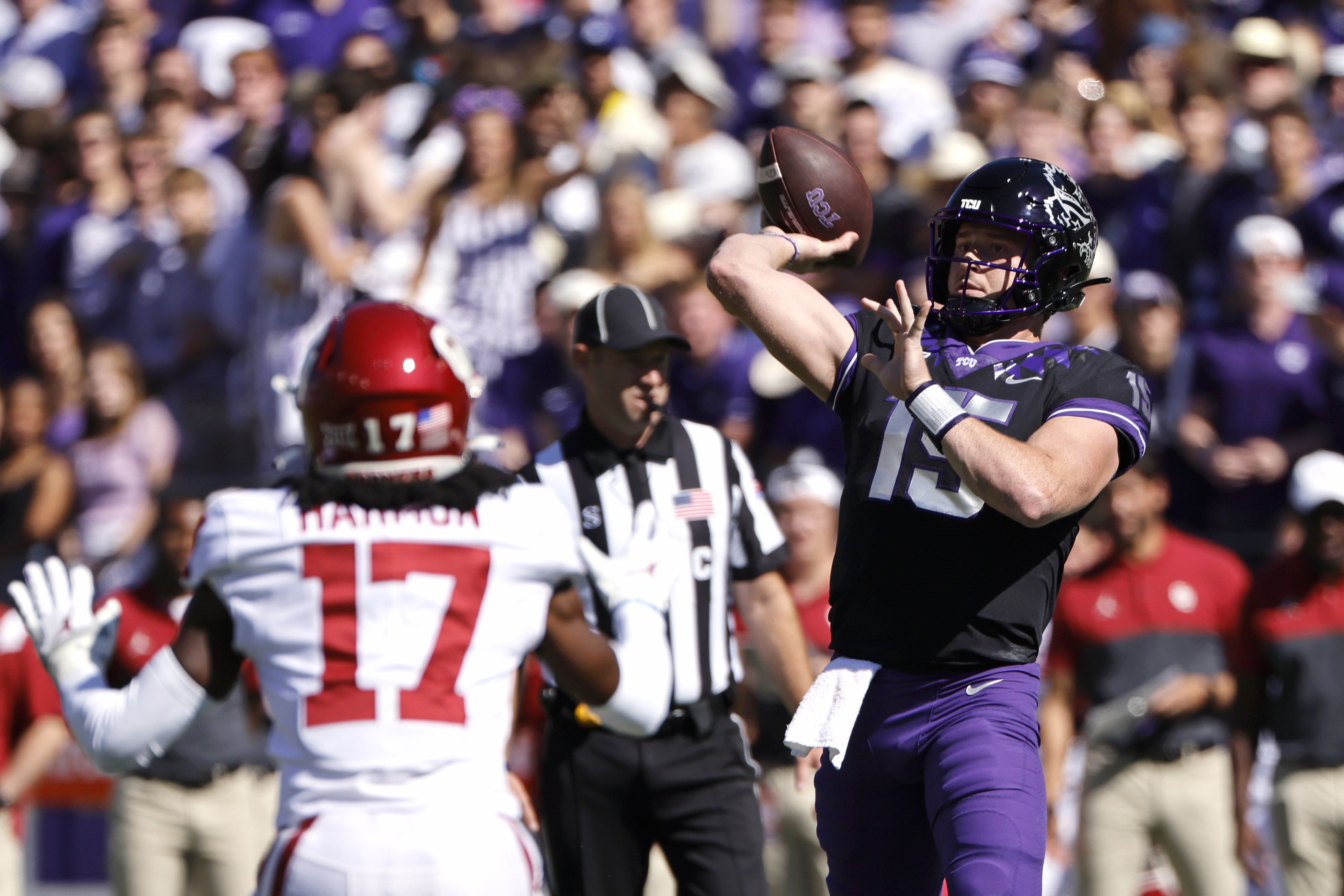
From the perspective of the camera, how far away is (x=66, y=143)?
1119 centimetres

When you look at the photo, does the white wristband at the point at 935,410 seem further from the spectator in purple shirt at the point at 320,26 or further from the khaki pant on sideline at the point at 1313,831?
the spectator in purple shirt at the point at 320,26

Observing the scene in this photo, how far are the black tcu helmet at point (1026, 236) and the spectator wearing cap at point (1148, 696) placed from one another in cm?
304

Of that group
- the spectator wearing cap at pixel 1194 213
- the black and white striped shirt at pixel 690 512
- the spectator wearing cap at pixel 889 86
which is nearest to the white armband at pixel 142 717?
the black and white striped shirt at pixel 690 512

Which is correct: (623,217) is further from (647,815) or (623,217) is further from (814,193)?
(814,193)

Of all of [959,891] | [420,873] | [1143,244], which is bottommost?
[1143,244]

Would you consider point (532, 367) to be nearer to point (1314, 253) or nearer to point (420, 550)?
point (1314, 253)

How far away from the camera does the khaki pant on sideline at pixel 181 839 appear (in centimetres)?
641

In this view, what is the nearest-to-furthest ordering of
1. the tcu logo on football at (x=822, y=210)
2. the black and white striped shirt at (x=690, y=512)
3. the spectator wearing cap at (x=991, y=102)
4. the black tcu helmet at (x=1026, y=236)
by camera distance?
the black tcu helmet at (x=1026, y=236) < the tcu logo on football at (x=822, y=210) < the black and white striped shirt at (x=690, y=512) < the spectator wearing cap at (x=991, y=102)

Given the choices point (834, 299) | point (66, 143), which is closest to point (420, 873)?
point (834, 299)

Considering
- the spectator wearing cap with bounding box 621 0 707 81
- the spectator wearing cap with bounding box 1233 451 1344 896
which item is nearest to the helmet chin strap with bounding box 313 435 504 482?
the spectator wearing cap with bounding box 1233 451 1344 896

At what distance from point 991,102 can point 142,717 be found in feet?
22.3

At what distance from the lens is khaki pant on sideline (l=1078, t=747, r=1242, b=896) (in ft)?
22.0

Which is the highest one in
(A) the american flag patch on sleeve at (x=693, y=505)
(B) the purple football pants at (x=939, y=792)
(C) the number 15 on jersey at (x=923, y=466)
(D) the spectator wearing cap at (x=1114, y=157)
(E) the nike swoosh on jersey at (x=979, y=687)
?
(C) the number 15 on jersey at (x=923, y=466)

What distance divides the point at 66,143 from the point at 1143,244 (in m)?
7.08
